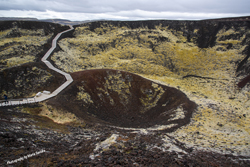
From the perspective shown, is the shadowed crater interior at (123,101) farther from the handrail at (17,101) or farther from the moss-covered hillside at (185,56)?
the moss-covered hillside at (185,56)

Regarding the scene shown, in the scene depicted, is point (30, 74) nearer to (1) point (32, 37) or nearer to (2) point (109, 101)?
(2) point (109, 101)

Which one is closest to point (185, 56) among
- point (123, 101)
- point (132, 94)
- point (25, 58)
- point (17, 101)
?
point (132, 94)

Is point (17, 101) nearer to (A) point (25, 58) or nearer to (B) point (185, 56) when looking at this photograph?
(A) point (25, 58)

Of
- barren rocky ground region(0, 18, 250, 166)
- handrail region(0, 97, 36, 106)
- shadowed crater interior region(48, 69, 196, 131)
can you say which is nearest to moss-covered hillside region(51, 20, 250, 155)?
barren rocky ground region(0, 18, 250, 166)

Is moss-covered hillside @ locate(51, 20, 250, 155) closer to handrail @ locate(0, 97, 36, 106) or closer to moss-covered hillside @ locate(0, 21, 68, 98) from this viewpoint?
moss-covered hillside @ locate(0, 21, 68, 98)

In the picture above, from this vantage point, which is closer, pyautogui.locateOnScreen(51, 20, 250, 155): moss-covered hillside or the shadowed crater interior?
the shadowed crater interior

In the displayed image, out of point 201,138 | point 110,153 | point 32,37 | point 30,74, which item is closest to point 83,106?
point 30,74
